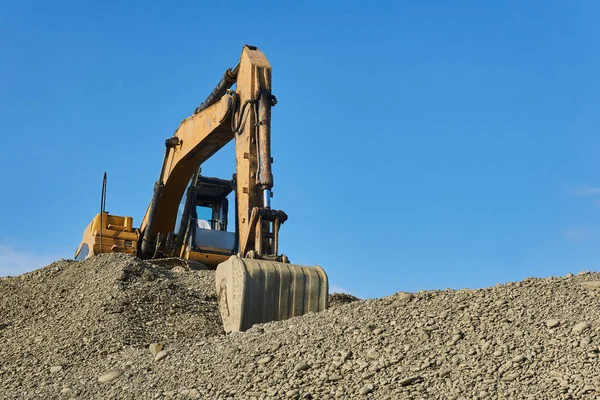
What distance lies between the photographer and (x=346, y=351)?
641cm

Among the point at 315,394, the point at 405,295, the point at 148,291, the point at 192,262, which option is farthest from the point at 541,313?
the point at 192,262

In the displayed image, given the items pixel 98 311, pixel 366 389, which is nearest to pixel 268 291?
pixel 98 311

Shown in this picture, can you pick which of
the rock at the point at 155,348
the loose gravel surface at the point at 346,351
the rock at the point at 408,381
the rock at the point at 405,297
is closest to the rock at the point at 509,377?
the loose gravel surface at the point at 346,351

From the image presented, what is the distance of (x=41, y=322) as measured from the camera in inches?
389

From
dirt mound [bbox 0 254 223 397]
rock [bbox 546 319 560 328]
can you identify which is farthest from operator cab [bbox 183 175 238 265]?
rock [bbox 546 319 560 328]

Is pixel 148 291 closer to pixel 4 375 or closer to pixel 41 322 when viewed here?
pixel 41 322

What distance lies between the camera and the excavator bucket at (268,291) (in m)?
8.00

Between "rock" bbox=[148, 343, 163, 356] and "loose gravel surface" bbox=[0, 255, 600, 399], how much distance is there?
0.04 m

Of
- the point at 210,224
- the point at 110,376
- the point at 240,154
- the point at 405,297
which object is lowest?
the point at 110,376

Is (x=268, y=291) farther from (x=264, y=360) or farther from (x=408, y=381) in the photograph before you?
(x=408, y=381)

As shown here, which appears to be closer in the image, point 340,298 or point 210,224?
point 340,298

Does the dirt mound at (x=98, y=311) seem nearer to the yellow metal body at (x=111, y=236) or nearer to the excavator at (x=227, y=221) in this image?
the excavator at (x=227, y=221)

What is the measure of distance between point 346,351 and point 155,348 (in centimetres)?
213

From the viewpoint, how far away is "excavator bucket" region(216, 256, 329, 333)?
800 cm
